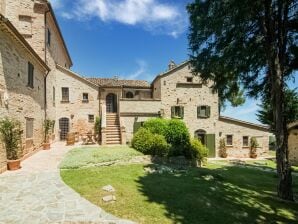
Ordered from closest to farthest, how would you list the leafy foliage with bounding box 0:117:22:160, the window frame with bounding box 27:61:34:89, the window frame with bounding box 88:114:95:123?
1. the leafy foliage with bounding box 0:117:22:160
2. the window frame with bounding box 27:61:34:89
3. the window frame with bounding box 88:114:95:123

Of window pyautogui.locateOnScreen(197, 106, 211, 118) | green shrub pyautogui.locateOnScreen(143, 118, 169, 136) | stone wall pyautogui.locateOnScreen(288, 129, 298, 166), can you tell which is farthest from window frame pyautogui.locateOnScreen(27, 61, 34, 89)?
stone wall pyautogui.locateOnScreen(288, 129, 298, 166)

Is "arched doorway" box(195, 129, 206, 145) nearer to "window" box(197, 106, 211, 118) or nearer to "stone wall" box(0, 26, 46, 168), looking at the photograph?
"window" box(197, 106, 211, 118)

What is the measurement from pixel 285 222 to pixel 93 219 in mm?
6039

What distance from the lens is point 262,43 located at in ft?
38.6

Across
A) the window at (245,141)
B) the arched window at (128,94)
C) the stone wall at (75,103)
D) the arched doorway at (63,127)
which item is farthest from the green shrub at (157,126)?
the window at (245,141)

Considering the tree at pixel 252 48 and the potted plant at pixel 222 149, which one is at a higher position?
the tree at pixel 252 48

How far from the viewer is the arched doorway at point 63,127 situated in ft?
77.6

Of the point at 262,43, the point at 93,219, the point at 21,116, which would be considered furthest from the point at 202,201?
the point at 21,116

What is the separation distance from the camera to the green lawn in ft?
23.7

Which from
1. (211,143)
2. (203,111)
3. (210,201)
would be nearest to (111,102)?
(203,111)

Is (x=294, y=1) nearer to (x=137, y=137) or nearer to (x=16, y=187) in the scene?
(x=137, y=137)

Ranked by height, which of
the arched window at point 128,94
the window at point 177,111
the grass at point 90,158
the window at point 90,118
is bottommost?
the grass at point 90,158

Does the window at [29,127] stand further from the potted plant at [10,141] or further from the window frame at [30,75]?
the potted plant at [10,141]

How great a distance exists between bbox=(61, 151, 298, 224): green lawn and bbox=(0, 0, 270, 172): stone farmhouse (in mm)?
6145
